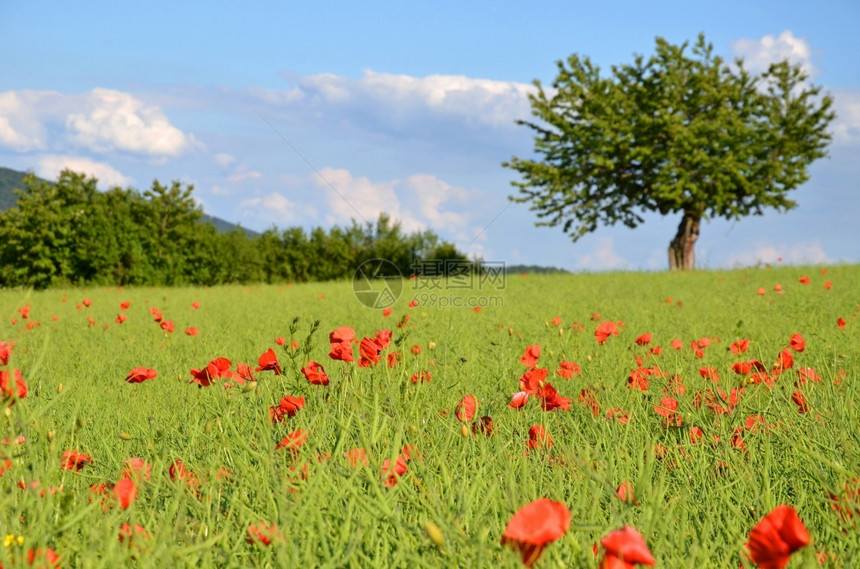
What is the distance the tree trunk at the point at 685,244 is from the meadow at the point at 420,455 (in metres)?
21.5

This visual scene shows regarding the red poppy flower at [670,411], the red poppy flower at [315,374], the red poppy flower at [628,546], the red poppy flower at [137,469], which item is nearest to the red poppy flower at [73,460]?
the red poppy flower at [137,469]

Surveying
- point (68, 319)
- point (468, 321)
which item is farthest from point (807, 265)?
point (68, 319)

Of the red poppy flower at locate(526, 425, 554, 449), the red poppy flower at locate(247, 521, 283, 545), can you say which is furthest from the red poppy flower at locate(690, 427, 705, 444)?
the red poppy flower at locate(247, 521, 283, 545)

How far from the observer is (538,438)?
6.99 ft

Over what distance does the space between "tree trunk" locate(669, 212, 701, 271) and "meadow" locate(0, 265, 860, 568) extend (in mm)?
21479

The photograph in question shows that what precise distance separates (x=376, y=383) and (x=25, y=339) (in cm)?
529

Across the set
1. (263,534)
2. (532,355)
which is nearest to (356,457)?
(263,534)

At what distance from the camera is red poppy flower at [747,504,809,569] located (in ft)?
3.38

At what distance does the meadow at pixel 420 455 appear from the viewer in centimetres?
159

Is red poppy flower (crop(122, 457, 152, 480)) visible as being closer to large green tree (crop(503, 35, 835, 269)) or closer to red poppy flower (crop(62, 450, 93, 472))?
red poppy flower (crop(62, 450, 93, 472))

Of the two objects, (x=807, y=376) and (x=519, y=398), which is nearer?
(x=519, y=398)

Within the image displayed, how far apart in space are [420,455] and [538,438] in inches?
15.2

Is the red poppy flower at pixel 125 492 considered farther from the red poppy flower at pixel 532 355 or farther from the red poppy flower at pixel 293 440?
the red poppy flower at pixel 532 355

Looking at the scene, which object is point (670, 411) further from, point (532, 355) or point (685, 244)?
point (685, 244)
